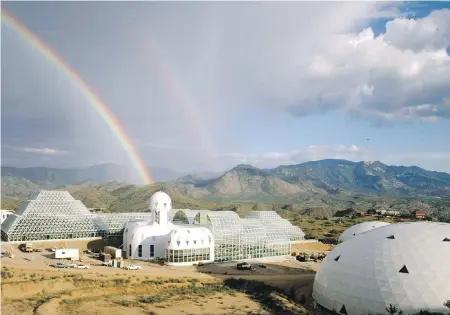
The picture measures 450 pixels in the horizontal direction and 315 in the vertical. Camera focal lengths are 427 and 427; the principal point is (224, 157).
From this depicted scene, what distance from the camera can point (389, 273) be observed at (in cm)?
4834

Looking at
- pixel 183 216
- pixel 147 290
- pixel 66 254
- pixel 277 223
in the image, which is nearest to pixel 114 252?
pixel 66 254

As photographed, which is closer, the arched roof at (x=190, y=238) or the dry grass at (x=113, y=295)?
the dry grass at (x=113, y=295)

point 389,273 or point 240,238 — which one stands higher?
point 240,238

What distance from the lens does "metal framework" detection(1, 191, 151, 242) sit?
8625cm

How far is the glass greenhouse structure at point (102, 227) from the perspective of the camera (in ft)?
277

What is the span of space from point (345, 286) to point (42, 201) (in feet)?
222

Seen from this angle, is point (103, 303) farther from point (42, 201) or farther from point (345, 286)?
A: point (42, 201)

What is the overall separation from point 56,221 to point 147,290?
36741 millimetres

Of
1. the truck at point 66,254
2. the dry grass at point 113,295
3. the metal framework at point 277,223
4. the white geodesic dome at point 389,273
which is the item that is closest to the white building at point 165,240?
the truck at point 66,254

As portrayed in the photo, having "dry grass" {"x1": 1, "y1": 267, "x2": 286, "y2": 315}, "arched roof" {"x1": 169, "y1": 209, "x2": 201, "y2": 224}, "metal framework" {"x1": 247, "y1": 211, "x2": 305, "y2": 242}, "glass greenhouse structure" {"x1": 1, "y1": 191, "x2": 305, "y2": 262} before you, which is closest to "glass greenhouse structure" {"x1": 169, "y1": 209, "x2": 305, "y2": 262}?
"glass greenhouse structure" {"x1": 1, "y1": 191, "x2": 305, "y2": 262}

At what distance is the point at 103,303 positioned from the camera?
54.9 meters

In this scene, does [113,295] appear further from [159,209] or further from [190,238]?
[159,209]

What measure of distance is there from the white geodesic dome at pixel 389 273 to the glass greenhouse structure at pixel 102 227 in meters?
30.0

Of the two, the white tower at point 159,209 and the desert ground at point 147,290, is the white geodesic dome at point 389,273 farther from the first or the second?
the white tower at point 159,209
